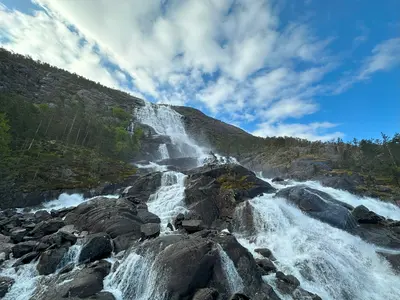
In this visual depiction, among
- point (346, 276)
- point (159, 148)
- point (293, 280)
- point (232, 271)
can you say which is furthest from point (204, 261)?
point (159, 148)

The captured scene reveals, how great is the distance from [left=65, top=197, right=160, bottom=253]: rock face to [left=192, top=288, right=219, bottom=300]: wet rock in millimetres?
8760

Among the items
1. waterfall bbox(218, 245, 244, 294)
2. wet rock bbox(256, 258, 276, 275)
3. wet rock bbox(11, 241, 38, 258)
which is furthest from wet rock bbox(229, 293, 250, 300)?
wet rock bbox(11, 241, 38, 258)

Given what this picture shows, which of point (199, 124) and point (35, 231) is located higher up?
point (199, 124)

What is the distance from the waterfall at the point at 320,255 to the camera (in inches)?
709

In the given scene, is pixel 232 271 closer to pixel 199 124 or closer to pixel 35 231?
pixel 35 231

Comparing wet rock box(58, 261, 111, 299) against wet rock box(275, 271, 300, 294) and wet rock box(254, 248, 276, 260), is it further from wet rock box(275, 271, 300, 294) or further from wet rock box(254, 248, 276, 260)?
wet rock box(254, 248, 276, 260)

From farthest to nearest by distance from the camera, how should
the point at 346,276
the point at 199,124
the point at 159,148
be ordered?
the point at 199,124 < the point at 159,148 < the point at 346,276

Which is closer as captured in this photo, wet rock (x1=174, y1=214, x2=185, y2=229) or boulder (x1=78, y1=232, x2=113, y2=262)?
boulder (x1=78, y1=232, x2=113, y2=262)

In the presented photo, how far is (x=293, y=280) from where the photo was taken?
56.7 feet

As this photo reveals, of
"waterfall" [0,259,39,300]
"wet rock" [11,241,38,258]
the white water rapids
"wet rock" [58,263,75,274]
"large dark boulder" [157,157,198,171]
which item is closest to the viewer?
"waterfall" [0,259,39,300]

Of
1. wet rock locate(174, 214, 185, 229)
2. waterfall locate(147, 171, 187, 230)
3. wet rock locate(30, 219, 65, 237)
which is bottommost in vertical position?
wet rock locate(30, 219, 65, 237)

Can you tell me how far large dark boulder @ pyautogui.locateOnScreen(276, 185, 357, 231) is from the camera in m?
27.4

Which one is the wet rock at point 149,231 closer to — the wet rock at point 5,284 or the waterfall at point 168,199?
the waterfall at point 168,199

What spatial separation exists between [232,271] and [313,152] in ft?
208
